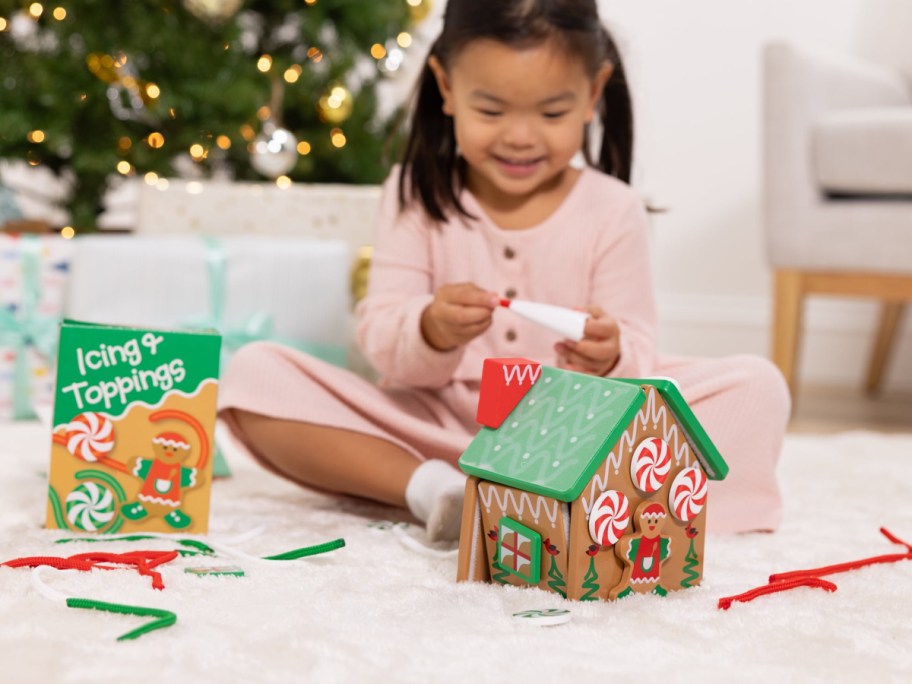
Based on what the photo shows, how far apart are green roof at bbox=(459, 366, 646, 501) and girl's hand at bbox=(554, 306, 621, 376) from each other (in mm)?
151

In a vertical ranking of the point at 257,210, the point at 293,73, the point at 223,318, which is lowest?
the point at 223,318

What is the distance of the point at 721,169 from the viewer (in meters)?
2.44

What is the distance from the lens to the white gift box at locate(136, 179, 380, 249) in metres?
1.70

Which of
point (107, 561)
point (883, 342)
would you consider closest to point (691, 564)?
point (107, 561)

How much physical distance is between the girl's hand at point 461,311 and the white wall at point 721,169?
4.69ft

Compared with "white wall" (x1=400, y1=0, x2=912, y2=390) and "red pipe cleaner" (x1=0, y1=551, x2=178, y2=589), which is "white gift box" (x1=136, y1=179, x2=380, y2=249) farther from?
"red pipe cleaner" (x1=0, y1=551, x2=178, y2=589)

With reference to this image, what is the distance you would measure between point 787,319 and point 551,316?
1070 mm

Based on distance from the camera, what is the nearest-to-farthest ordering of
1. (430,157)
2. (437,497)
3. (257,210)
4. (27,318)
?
1. (437,497)
2. (430,157)
3. (27,318)
4. (257,210)

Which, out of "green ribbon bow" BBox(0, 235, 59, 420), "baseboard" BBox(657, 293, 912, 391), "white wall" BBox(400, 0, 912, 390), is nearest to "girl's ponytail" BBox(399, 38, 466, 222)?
"green ribbon bow" BBox(0, 235, 59, 420)

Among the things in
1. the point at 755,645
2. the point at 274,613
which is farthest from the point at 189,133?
the point at 755,645

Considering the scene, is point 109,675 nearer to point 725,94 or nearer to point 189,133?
point 189,133

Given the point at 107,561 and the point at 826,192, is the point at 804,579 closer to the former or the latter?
the point at 107,561

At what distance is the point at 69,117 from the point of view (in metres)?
1.81

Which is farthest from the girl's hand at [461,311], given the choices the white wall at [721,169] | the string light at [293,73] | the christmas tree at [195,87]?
the white wall at [721,169]
